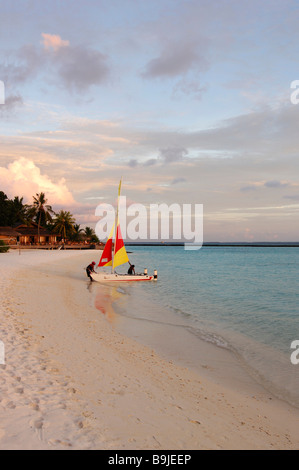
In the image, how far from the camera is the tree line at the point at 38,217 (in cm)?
9569

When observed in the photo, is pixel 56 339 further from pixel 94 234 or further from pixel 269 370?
pixel 94 234

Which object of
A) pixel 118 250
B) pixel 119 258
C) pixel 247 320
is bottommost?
pixel 247 320

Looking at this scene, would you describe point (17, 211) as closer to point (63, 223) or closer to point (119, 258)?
point (63, 223)

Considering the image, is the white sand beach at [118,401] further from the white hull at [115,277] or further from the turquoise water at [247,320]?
the white hull at [115,277]

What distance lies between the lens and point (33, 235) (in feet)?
310

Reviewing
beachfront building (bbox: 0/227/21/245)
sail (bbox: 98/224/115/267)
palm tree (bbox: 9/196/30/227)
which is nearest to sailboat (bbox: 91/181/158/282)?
sail (bbox: 98/224/115/267)

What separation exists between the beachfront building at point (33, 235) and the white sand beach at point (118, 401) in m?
87.1

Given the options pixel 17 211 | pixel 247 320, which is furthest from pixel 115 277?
pixel 17 211

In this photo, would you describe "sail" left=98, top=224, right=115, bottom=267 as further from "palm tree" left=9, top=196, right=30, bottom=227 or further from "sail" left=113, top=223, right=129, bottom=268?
"palm tree" left=9, top=196, right=30, bottom=227

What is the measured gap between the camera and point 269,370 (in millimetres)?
10477

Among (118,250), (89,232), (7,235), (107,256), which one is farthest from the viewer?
(89,232)

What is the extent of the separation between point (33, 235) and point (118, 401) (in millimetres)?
94208

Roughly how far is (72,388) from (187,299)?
1863 centimetres

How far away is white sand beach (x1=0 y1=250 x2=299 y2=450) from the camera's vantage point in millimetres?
5211
